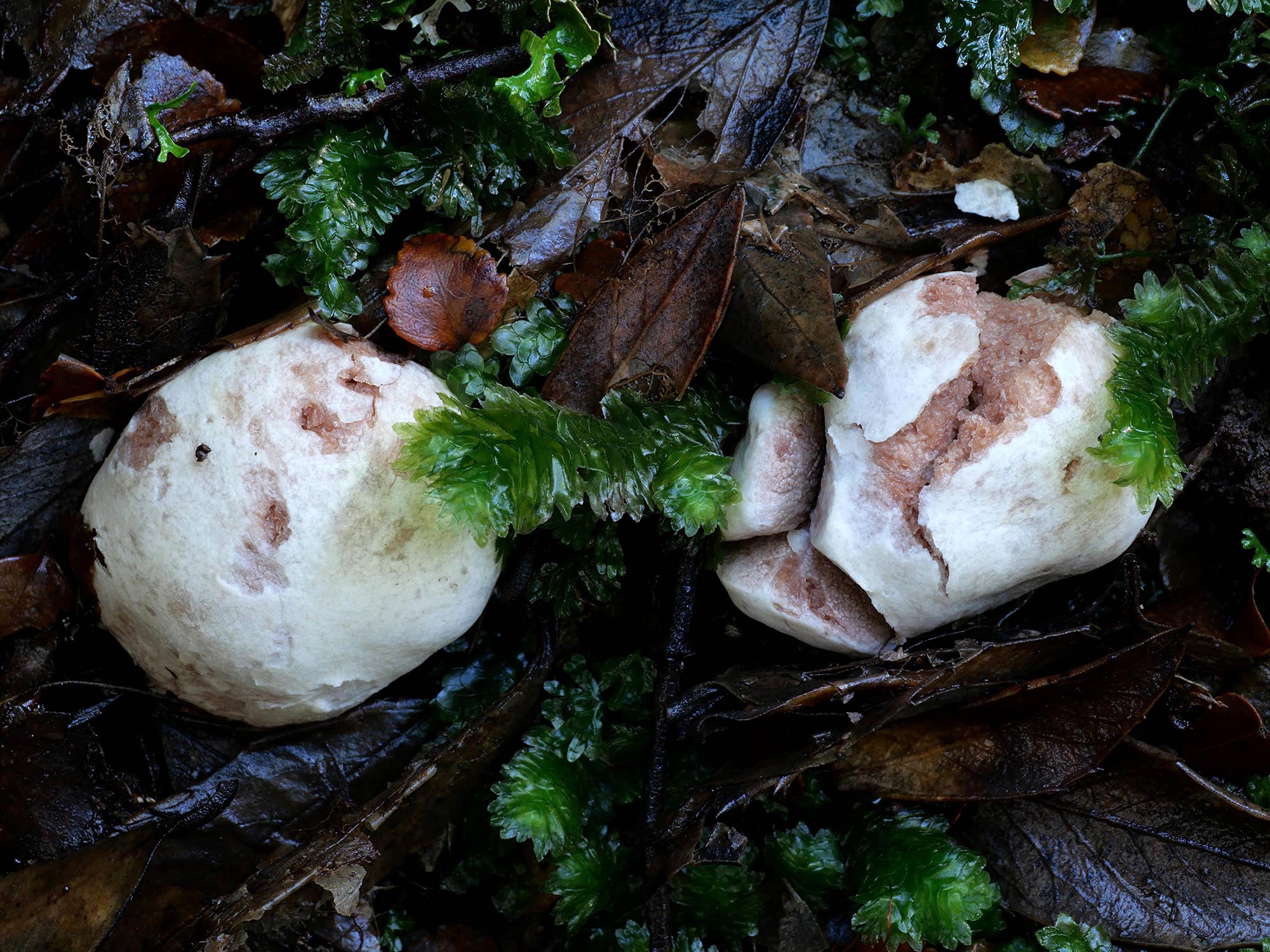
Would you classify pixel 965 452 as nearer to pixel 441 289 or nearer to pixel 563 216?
pixel 563 216

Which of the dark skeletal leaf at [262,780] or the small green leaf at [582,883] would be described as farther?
the dark skeletal leaf at [262,780]

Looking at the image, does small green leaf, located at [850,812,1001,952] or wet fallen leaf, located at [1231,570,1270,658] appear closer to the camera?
small green leaf, located at [850,812,1001,952]

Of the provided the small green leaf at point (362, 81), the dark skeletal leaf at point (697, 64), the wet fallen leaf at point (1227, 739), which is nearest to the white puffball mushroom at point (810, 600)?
the wet fallen leaf at point (1227, 739)

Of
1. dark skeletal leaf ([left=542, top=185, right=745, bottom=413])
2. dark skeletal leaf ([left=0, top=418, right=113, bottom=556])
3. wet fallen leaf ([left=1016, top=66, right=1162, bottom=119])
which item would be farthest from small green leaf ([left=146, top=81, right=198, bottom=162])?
wet fallen leaf ([left=1016, top=66, right=1162, bottom=119])

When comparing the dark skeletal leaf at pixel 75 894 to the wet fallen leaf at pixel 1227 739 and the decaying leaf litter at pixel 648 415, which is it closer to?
the decaying leaf litter at pixel 648 415

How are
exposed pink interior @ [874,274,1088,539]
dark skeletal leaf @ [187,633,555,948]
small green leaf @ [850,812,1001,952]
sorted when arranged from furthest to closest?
dark skeletal leaf @ [187,633,555,948] < small green leaf @ [850,812,1001,952] < exposed pink interior @ [874,274,1088,539]

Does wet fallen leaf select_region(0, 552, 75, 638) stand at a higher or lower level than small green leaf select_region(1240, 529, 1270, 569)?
higher

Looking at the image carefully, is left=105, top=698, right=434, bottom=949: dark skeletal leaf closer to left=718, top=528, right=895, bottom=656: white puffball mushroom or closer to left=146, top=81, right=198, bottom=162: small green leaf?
left=718, top=528, right=895, bottom=656: white puffball mushroom
